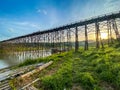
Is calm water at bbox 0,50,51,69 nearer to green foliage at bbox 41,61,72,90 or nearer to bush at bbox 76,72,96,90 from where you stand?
green foliage at bbox 41,61,72,90

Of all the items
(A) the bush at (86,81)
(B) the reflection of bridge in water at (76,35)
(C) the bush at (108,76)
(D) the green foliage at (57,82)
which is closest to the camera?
(A) the bush at (86,81)

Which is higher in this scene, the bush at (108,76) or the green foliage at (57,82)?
the bush at (108,76)

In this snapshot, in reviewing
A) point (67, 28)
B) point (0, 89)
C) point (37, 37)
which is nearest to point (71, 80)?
point (0, 89)

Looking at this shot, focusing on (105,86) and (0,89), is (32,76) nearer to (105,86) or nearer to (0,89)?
(0,89)

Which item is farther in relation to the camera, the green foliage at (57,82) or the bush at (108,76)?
the bush at (108,76)

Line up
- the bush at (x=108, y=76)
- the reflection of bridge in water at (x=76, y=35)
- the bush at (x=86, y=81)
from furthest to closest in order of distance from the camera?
the reflection of bridge in water at (x=76, y=35)
the bush at (x=108, y=76)
the bush at (x=86, y=81)

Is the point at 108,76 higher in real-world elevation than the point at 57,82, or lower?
higher

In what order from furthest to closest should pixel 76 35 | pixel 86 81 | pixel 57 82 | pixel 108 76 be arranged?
pixel 76 35 → pixel 108 76 → pixel 57 82 → pixel 86 81

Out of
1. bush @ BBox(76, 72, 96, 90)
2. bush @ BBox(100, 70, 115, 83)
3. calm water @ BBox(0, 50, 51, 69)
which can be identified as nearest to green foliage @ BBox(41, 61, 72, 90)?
bush @ BBox(76, 72, 96, 90)

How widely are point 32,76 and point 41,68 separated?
5.38ft

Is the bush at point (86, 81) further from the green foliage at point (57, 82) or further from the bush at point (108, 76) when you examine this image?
the bush at point (108, 76)

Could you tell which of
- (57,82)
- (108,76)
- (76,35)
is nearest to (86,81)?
(108,76)

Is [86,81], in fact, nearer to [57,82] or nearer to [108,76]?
[108,76]

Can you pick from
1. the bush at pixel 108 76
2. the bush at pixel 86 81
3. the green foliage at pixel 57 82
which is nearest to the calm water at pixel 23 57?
the green foliage at pixel 57 82
